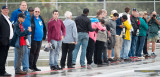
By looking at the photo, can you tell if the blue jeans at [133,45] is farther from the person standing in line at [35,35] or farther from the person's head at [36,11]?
the person's head at [36,11]

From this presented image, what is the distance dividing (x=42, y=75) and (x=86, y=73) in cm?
130

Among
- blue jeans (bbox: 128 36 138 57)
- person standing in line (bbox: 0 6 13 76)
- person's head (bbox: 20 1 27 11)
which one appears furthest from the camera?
blue jeans (bbox: 128 36 138 57)

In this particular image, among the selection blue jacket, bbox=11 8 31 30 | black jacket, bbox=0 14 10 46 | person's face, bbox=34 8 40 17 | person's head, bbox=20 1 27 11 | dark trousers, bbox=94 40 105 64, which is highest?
person's head, bbox=20 1 27 11

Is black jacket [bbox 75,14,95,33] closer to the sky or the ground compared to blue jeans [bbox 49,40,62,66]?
closer to the sky

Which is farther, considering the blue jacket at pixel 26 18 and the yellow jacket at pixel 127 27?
the yellow jacket at pixel 127 27

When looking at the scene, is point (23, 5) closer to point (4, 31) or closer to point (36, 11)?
point (36, 11)

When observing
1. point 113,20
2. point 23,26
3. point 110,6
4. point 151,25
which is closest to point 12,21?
point 23,26

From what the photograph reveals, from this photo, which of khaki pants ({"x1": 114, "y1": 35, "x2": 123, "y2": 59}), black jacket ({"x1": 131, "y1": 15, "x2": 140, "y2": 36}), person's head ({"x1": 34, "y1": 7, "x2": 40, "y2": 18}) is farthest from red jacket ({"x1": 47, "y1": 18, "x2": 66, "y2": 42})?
black jacket ({"x1": 131, "y1": 15, "x2": 140, "y2": 36})

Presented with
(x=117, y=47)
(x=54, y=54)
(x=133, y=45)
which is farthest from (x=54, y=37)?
(x=133, y=45)

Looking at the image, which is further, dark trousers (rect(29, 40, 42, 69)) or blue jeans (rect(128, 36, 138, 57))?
blue jeans (rect(128, 36, 138, 57))

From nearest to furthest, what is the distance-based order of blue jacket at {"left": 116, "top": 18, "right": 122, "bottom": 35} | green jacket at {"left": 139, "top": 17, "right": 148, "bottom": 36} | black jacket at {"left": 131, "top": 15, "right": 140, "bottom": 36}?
blue jacket at {"left": 116, "top": 18, "right": 122, "bottom": 35} < black jacket at {"left": 131, "top": 15, "right": 140, "bottom": 36} < green jacket at {"left": 139, "top": 17, "right": 148, "bottom": 36}

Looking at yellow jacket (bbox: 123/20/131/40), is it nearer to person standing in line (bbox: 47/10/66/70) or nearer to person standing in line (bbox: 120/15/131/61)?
person standing in line (bbox: 120/15/131/61)

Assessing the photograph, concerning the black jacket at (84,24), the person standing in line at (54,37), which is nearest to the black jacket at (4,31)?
the person standing in line at (54,37)

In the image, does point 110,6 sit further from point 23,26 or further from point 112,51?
point 23,26
